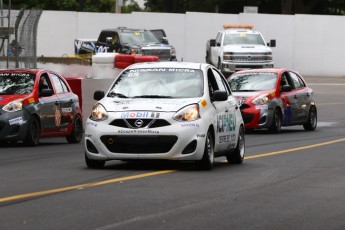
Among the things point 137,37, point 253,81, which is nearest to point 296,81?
point 253,81

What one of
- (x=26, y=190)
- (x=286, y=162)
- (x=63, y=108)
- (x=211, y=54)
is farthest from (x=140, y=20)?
→ (x=26, y=190)

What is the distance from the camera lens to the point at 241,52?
44781 millimetres

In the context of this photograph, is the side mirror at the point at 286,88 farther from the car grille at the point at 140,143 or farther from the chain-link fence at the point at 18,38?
the car grille at the point at 140,143

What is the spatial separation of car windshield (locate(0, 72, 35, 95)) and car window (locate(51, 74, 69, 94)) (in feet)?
2.51

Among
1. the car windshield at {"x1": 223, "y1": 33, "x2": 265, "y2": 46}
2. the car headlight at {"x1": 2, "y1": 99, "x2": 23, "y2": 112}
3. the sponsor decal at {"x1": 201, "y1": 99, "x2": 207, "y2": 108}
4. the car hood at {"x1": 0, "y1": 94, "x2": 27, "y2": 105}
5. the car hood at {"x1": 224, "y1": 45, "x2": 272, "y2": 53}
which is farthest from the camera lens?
the car windshield at {"x1": 223, "y1": 33, "x2": 265, "y2": 46}

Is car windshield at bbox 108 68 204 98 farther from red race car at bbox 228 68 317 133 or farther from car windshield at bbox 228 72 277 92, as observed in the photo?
car windshield at bbox 228 72 277 92

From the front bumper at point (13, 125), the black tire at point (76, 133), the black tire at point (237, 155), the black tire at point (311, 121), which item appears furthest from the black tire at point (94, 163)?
the black tire at point (311, 121)

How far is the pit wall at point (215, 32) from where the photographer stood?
57625 mm

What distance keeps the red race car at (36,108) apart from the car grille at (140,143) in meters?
5.82

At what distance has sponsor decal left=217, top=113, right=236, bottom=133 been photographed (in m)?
16.0

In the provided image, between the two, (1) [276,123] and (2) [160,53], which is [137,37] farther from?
(1) [276,123]

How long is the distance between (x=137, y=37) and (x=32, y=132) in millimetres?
22915

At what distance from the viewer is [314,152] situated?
64.9 ft

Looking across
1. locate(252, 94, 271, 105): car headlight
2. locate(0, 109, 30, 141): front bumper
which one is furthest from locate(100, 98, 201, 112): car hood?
locate(252, 94, 271, 105): car headlight
